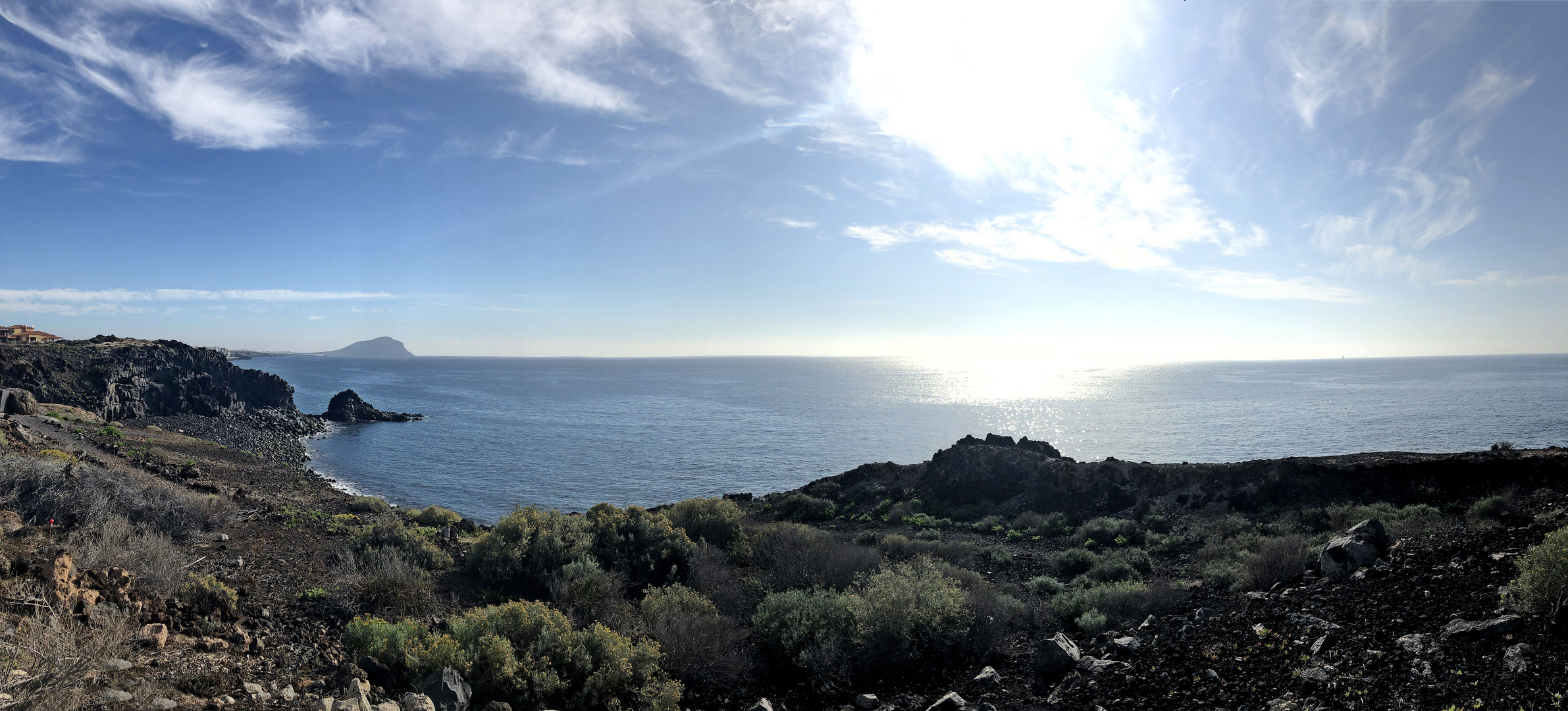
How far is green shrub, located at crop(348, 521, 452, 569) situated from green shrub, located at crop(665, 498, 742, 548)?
5538 millimetres

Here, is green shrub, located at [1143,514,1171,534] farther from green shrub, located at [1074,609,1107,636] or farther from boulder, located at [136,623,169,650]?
boulder, located at [136,623,169,650]

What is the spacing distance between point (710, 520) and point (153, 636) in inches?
429

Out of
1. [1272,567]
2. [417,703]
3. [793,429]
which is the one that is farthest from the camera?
[793,429]

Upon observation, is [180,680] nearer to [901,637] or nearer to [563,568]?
[563,568]

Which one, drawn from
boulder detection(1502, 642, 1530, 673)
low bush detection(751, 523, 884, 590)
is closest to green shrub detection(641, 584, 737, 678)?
low bush detection(751, 523, 884, 590)

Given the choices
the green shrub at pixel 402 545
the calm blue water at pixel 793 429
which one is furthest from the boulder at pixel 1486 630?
the calm blue water at pixel 793 429

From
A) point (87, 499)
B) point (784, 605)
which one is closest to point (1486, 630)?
point (784, 605)

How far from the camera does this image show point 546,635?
26.0 ft

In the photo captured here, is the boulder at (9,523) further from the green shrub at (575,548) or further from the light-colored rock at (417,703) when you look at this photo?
the light-colored rock at (417,703)

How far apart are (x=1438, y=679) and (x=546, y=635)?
30.7 feet

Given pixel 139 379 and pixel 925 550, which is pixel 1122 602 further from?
pixel 139 379

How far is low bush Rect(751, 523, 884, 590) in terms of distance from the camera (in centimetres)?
1212

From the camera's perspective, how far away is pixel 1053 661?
26.7ft

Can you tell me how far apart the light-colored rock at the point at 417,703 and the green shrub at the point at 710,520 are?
943cm
